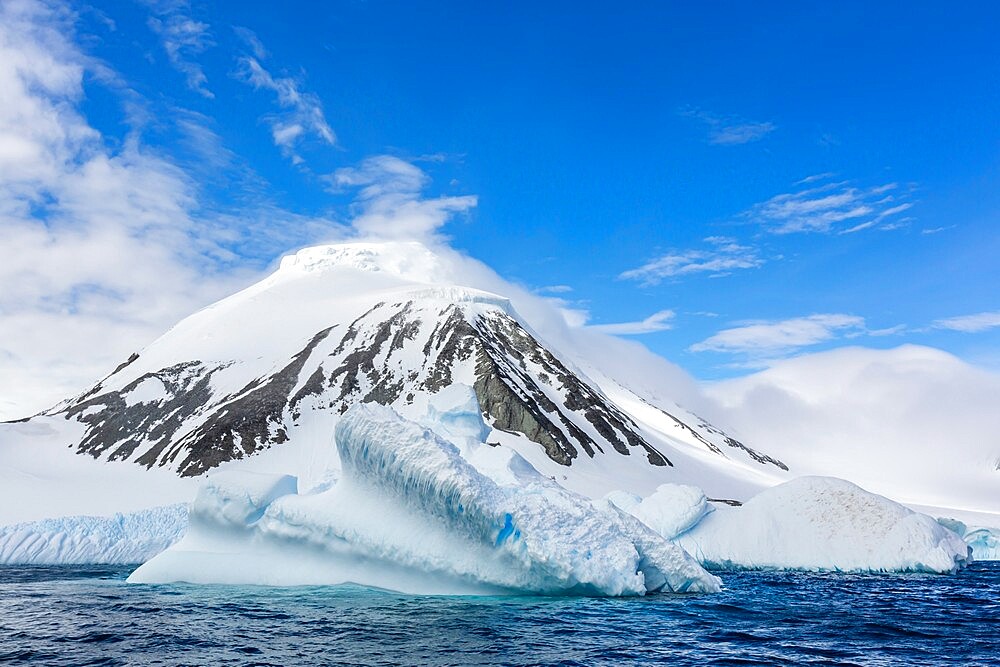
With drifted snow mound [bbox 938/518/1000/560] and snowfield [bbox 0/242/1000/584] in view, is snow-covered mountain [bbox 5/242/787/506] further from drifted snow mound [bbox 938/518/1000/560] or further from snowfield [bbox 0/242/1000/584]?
drifted snow mound [bbox 938/518/1000/560]

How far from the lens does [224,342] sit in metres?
125

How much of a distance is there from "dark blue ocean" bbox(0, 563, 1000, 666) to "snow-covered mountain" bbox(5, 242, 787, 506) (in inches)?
2368

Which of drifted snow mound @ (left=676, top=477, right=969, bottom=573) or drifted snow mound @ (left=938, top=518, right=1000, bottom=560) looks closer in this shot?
drifted snow mound @ (left=676, top=477, right=969, bottom=573)

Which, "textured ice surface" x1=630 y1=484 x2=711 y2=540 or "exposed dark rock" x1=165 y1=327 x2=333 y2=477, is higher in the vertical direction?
"exposed dark rock" x1=165 y1=327 x2=333 y2=477

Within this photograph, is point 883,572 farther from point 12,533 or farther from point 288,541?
point 12,533

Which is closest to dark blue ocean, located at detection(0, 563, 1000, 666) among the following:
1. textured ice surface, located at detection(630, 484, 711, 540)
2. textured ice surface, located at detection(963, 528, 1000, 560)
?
textured ice surface, located at detection(630, 484, 711, 540)

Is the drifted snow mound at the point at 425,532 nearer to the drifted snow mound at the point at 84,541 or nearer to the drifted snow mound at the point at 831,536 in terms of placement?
the drifted snow mound at the point at 831,536

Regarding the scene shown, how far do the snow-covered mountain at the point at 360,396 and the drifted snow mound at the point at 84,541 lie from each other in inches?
1706

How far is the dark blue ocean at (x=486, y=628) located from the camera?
12.0 meters

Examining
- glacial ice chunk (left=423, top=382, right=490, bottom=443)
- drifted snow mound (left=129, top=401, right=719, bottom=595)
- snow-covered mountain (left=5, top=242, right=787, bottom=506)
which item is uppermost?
snow-covered mountain (left=5, top=242, right=787, bottom=506)

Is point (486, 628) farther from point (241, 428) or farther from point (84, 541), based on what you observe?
point (241, 428)

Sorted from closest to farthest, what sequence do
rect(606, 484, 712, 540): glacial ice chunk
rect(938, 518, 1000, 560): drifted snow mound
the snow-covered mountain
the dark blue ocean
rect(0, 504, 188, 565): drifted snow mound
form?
the dark blue ocean → rect(606, 484, 712, 540): glacial ice chunk → rect(0, 504, 188, 565): drifted snow mound → rect(938, 518, 1000, 560): drifted snow mound → the snow-covered mountain

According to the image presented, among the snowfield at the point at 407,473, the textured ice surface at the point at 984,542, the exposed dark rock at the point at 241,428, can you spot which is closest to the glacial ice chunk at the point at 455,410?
the snowfield at the point at 407,473

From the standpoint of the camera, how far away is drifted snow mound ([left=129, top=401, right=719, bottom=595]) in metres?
18.5
